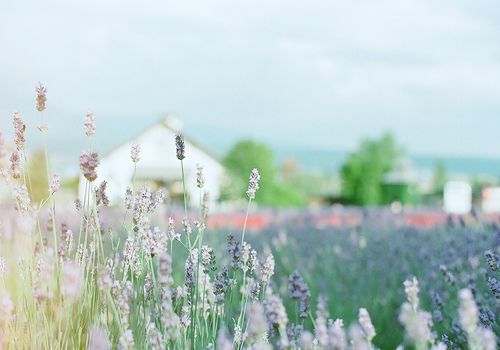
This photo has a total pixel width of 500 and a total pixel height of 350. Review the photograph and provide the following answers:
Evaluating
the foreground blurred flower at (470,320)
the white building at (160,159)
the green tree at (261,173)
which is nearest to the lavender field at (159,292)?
the foreground blurred flower at (470,320)

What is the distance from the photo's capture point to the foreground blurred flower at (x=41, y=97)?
2432 mm

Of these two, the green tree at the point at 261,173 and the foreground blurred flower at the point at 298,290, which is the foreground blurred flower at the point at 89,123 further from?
the green tree at the point at 261,173

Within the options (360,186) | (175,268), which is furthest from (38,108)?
(360,186)

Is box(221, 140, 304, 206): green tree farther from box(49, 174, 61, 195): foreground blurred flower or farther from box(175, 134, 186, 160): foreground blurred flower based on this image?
box(175, 134, 186, 160): foreground blurred flower

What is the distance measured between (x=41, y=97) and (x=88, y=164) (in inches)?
13.6

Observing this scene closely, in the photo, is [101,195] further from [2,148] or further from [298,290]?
[298,290]

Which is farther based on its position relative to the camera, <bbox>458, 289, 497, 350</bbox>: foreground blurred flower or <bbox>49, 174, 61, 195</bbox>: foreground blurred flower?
<bbox>49, 174, 61, 195</bbox>: foreground blurred flower

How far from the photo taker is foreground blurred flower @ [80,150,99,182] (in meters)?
2.25

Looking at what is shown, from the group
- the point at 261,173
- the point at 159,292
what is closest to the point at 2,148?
the point at 159,292

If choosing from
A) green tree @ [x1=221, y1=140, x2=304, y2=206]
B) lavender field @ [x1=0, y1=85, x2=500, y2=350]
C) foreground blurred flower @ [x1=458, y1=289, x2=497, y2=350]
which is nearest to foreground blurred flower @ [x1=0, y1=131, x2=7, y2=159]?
lavender field @ [x1=0, y1=85, x2=500, y2=350]

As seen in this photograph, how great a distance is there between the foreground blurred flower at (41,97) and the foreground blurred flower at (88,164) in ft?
0.91

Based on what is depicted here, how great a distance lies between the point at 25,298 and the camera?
8.18 feet

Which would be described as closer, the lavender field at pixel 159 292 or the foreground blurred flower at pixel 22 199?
the lavender field at pixel 159 292

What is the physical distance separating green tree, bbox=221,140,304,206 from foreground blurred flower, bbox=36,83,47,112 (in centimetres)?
3468
